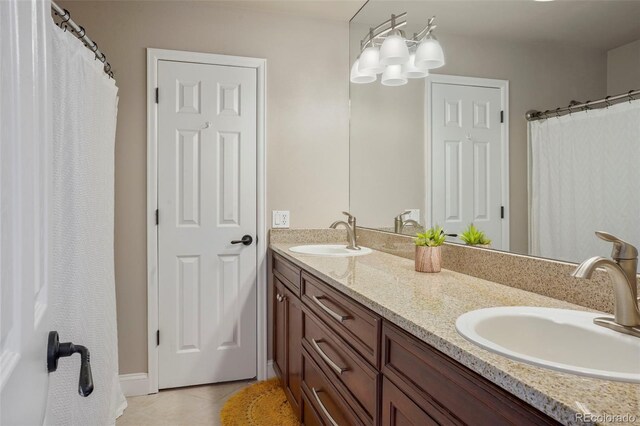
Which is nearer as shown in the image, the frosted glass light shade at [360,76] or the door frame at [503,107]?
the door frame at [503,107]

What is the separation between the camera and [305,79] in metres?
2.84

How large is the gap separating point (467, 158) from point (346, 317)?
0.86 m

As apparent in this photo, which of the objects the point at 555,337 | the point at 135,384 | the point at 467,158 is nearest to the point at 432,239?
the point at 467,158

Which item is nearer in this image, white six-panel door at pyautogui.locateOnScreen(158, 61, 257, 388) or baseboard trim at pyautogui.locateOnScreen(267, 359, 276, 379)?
white six-panel door at pyautogui.locateOnScreen(158, 61, 257, 388)

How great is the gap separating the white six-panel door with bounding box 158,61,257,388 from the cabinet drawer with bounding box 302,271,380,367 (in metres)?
0.95

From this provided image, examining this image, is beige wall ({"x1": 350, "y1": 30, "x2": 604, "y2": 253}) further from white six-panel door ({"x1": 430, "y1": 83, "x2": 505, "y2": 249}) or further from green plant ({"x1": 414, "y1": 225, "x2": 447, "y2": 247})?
green plant ({"x1": 414, "y1": 225, "x2": 447, "y2": 247})

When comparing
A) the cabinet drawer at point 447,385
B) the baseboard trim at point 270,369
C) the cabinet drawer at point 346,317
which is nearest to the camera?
the cabinet drawer at point 447,385

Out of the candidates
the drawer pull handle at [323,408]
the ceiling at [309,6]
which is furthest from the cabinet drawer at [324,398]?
the ceiling at [309,6]

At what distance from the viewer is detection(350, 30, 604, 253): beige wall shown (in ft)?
4.21

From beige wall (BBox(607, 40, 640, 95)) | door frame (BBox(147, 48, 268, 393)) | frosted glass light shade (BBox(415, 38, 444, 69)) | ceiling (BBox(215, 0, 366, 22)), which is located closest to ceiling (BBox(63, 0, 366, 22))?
ceiling (BBox(215, 0, 366, 22))

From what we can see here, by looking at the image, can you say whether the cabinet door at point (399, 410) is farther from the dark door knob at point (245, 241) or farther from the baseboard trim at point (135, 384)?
the baseboard trim at point (135, 384)

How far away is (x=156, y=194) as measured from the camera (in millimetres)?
2553

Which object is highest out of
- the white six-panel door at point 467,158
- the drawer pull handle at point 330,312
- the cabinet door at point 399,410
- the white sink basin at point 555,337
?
the white six-panel door at point 467,158

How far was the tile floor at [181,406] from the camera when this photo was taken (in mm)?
2248
